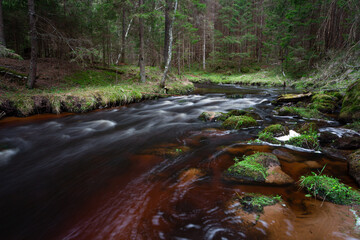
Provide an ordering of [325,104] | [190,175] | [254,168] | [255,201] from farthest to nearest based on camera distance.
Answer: [325,104] < [190,175] < [254,168] < [255,201]

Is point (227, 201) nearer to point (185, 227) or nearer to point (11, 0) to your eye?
point (185, 227)

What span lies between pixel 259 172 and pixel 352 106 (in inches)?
247

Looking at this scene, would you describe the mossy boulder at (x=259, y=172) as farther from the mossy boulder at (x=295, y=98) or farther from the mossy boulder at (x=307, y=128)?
the mossy boulder at (x=295, y=98)

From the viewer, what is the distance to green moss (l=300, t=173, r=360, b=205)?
9.29ft

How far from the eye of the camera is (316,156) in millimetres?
4578

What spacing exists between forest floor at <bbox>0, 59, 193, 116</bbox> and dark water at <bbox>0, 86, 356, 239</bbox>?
4.96 ft

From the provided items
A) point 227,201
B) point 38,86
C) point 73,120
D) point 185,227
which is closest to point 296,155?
point 227,201

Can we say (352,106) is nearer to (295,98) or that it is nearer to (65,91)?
(295,98)

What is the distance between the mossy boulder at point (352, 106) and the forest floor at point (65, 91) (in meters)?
10.6

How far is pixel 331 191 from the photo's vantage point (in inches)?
114

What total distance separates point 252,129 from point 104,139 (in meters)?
5.40

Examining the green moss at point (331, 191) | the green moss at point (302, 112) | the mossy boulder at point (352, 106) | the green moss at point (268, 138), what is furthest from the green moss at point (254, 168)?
the green moss at point (302, 112)

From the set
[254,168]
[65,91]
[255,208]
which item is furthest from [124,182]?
[65,91]

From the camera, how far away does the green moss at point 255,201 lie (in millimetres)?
2735
